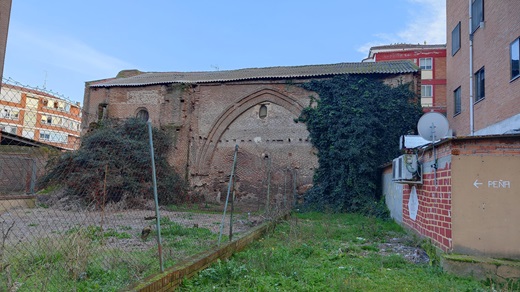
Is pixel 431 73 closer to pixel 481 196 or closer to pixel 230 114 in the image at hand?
pixel 230 114

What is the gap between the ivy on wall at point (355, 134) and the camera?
1748 cm

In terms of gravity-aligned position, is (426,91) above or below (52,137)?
above

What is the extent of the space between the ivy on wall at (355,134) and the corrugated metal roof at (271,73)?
2.72 ft

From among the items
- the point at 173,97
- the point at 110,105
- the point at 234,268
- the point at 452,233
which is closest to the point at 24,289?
the point at 234,268

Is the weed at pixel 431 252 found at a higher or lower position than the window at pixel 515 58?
lower

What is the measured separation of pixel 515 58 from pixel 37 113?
14704 mm

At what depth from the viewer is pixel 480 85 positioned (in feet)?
55.2

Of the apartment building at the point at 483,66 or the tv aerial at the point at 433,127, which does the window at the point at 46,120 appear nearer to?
the tv aerial at the point at 433,127

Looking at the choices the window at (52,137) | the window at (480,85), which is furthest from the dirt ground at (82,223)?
the window at (480,85)

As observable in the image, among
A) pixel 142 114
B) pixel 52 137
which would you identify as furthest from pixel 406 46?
pixel 52 137

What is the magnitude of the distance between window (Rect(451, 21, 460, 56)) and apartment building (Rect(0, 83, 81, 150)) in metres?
19.9

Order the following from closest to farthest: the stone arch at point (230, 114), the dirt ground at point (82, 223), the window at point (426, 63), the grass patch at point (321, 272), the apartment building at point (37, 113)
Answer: the apartment building at point (37, 113) < the grass patch at point (321, 272) < the dirt ground at point (82, 223) < the stone arch at point (230, 114) < the window at point (426, 63)

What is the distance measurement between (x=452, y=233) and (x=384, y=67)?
15432 mm

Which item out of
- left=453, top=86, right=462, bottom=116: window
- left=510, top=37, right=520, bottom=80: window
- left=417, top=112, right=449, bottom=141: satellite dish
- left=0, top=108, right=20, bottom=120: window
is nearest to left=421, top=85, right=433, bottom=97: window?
left=453, top=86, right=462, bottom=116: window
